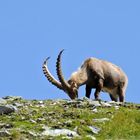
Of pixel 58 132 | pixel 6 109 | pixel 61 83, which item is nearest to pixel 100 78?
pixel 61 83

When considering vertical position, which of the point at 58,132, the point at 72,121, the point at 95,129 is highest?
the point at 72,121

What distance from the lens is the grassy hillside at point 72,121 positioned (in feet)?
57.2

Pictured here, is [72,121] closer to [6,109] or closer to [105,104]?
[6,109]

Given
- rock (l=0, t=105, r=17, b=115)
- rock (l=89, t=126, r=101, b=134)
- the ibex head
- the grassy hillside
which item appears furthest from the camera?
the ibex head

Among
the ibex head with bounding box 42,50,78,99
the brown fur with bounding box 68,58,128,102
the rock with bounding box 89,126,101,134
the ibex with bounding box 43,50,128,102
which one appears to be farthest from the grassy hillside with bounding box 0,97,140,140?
the brown fur with bounding box 68,58,128,102

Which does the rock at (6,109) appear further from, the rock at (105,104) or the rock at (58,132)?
the rock at (105,104)

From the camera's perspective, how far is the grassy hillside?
17.4 metres

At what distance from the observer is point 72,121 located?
1894 cm

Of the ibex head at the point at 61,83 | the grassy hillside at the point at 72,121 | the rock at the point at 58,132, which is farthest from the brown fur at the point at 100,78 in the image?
the rock at the point at 58,132

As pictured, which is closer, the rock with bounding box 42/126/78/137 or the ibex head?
the rock with bounding box 42/126/78/137

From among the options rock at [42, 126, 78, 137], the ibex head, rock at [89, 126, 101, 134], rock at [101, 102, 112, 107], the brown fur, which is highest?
the brown fur

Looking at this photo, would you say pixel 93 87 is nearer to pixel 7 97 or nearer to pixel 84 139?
pixel 7 97

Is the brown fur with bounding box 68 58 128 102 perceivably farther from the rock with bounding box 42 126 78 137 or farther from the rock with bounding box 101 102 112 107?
the rock with bounding box 42 126 78 137

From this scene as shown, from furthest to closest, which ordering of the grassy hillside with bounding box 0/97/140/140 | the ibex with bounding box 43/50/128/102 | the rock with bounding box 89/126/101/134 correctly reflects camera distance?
the ibex with bounding box 43/50/128/102 → the rock with bounding box 89/126/101/134 → the grassy hillside with bounding box 0/97/140/140
